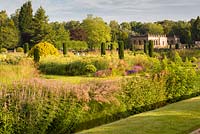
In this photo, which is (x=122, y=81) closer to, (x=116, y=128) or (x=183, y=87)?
(x=183, y=87)

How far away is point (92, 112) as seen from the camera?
36.4ft

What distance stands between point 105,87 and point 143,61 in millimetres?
12512

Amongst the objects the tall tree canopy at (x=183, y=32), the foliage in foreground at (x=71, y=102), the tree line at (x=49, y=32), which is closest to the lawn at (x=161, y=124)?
the foliage in foreground at (x=71, y=102)

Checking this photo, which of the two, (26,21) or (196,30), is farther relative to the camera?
(196,30)

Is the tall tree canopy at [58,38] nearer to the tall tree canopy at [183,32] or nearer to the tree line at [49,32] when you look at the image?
the tree line at [49,32]

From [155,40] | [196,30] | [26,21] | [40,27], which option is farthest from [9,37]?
[196,30]

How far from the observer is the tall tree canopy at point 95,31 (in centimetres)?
6097

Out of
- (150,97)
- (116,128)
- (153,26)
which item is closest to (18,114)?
(116,128)

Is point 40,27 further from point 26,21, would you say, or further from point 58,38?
point 26,21

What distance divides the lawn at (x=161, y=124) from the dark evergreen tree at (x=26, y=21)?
48829mm

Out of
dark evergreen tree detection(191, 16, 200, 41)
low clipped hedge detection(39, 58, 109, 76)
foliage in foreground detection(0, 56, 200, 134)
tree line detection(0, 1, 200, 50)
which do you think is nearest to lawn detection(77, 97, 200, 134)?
foliage in foreground detection(0, 56, 200, 134)

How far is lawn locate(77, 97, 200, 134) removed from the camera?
770 centimetres

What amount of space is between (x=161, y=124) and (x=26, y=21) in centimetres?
5380

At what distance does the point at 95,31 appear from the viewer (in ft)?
201
